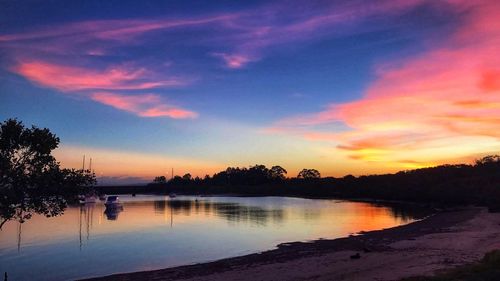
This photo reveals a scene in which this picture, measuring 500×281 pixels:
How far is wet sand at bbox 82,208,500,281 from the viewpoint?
93.8ft

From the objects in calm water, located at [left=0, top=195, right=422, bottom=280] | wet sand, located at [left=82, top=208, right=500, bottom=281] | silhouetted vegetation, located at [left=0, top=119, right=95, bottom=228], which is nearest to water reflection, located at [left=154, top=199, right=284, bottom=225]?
calm water, located at [left=0, top=195, right=422, bottom=280]

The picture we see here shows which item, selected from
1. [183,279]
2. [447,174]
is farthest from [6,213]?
[447,174]

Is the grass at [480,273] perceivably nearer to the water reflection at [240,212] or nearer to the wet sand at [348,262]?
the wet sand at [348,262]

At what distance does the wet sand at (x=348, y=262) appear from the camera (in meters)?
28.6

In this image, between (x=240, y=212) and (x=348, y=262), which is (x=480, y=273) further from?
(x=240, y=212)

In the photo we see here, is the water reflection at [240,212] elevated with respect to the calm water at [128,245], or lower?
elevated

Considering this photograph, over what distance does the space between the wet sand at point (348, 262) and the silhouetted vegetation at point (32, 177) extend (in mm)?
11998

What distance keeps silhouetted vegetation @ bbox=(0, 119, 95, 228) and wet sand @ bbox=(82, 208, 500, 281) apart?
12.0 meters

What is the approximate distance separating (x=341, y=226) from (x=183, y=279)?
44.3 m

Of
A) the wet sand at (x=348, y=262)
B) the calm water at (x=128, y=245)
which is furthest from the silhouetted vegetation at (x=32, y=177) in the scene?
the calm water at (x=128, y=245)

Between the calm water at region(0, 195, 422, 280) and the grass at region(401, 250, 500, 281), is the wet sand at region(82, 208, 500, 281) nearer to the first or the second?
the grass at region(401, 250, 500, 281)

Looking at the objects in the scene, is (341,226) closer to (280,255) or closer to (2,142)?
(280,255)

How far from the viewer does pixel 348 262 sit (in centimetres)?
3334

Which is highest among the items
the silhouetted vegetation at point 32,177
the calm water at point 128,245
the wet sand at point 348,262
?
the silhouetted vegetation at point 32,177
